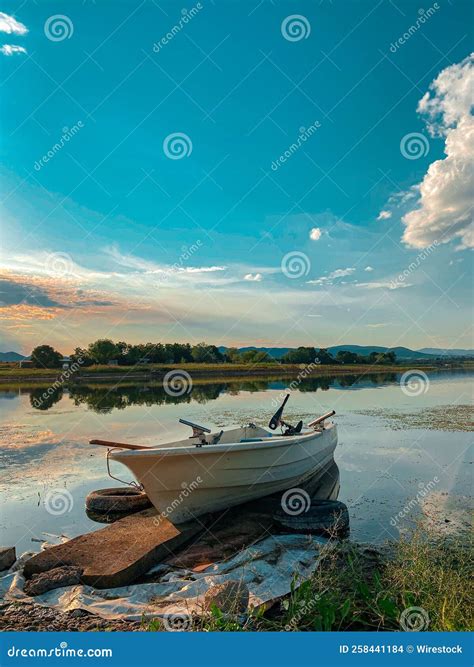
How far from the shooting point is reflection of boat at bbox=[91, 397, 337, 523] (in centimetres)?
685

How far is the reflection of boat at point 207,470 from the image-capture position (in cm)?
685

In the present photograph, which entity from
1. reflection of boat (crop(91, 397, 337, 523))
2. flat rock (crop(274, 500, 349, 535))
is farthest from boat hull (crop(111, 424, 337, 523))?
flat rock (crop(274, 500, 349, 535))

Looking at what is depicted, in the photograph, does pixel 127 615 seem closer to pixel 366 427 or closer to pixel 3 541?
pixel 3 541

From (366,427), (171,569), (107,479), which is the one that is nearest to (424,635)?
(171,569)

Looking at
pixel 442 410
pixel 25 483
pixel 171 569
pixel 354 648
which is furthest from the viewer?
pixel 442 410

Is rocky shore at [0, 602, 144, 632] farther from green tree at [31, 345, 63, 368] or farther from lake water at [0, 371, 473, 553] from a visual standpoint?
green tree at [31, 345, 63, 368]

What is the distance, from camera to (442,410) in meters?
20.9

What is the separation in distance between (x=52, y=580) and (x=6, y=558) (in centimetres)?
101

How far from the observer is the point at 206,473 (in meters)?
7.16

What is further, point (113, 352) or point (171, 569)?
point (113, 352)

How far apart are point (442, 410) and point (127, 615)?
19.0m

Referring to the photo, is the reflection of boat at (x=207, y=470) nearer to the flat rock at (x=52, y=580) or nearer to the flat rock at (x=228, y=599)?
the flat rock at (x=52, y=580)

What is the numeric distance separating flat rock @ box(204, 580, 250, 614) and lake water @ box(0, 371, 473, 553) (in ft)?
10.0

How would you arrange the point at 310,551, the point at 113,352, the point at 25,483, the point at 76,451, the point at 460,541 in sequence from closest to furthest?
the point at 310,551 → the point at 460,541 → the point at 25,483 → the point at 76,451 → the point at 113,352
